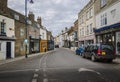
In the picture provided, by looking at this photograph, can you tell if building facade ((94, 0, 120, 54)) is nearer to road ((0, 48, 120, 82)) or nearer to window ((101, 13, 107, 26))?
window ((101, 13, 107, 26))

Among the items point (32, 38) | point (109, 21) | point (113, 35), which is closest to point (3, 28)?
point (113, 35)

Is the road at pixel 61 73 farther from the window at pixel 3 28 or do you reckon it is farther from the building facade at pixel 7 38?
the window at pixel 3 28

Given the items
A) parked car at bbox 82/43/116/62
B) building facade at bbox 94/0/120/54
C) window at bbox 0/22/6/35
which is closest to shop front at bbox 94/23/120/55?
building facade at bbox 94/0/120/54

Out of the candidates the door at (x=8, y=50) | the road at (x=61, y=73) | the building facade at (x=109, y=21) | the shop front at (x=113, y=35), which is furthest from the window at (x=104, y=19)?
the road at (x=61, y=73)

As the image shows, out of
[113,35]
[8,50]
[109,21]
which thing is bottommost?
[8,50]

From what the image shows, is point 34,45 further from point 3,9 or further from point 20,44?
point 3,9

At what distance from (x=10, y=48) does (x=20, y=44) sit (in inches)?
232

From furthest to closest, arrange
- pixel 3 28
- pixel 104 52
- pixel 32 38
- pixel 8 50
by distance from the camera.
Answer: pixel 32 38 → pixel 8 50 → pixel 3 28 → pixel 104 52

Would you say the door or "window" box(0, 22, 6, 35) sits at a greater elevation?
"window" box(0, 22, 6, 35)

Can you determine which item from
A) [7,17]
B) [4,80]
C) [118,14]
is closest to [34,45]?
[7,17]

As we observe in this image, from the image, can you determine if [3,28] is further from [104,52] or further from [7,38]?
[104,52]

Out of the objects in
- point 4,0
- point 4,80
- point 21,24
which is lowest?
point 4,80

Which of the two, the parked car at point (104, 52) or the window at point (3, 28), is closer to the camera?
the parked car at point (104, 52)

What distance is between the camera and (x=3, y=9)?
2717 centimetres
